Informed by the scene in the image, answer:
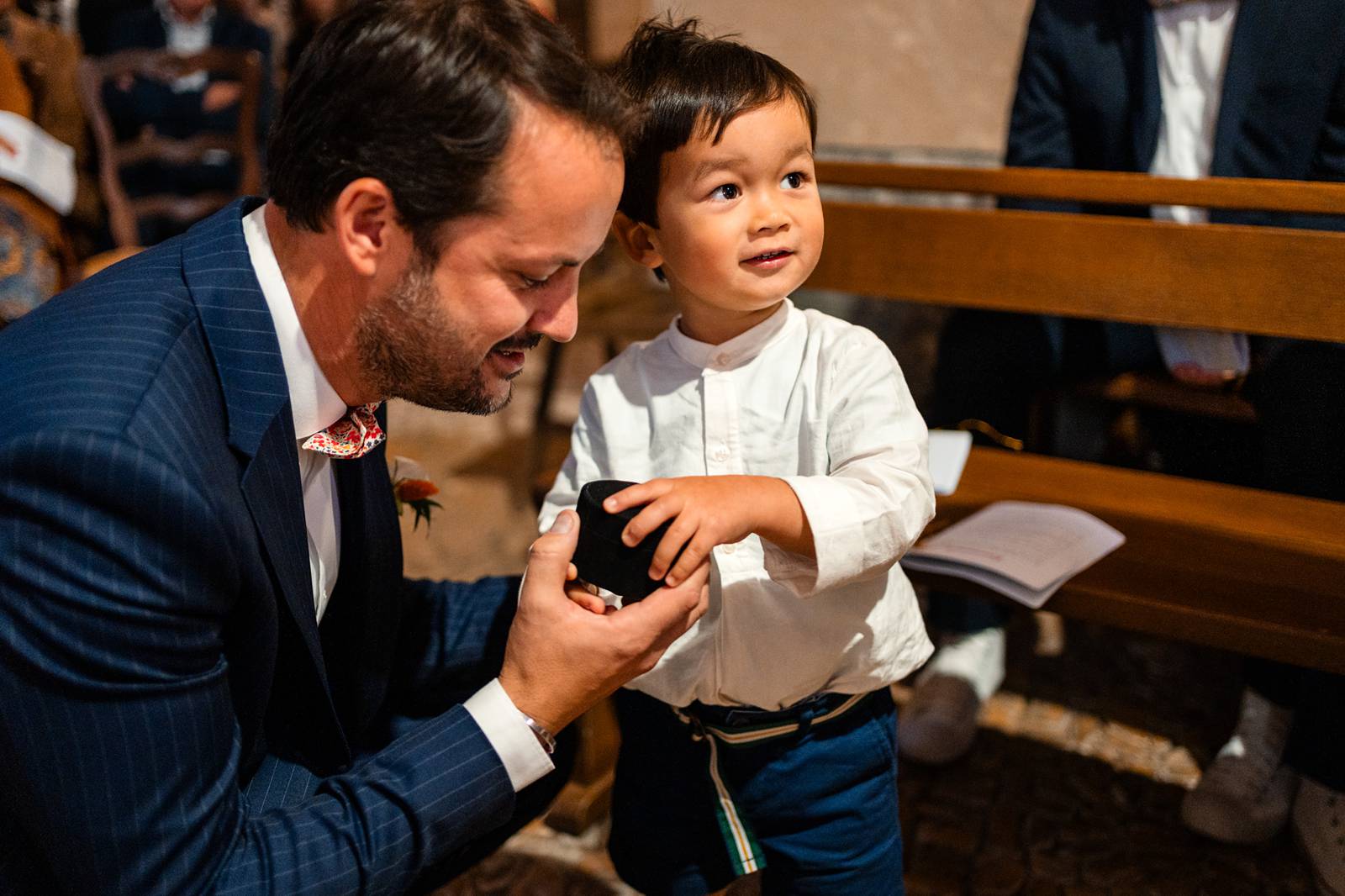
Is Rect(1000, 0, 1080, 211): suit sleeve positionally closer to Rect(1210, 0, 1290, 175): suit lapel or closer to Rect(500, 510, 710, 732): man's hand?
Rect(1210, 0, 1290, 175): suit lapel

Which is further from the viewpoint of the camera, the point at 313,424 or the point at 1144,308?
the point at 1144,308

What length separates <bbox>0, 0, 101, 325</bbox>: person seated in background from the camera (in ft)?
11.2

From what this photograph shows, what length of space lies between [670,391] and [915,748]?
130 centimetres

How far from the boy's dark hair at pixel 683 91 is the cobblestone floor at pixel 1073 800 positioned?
1.18 m

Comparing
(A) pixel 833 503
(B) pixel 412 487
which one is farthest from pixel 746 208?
(B) pixel 412 487

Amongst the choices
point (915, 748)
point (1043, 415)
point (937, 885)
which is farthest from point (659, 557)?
point (1043, 415)

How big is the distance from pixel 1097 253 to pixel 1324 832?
3.82 feet

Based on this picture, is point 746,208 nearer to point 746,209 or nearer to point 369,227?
point 746,209

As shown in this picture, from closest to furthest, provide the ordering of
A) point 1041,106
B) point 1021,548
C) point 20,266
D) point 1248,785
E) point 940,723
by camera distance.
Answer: point 1021,548 → point 1248,785 → point 940,723 → point 1041,106 → point 20,266

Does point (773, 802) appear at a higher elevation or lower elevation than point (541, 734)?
lower

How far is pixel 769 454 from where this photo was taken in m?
1.50

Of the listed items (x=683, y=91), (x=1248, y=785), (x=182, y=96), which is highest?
(x=683, y=91)

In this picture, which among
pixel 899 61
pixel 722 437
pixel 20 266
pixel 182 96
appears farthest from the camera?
pixel 182 96

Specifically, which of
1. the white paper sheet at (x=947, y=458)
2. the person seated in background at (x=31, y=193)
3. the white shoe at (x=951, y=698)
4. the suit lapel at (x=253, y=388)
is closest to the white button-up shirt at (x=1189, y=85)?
the white paper sheet at (x=947, y=458)
